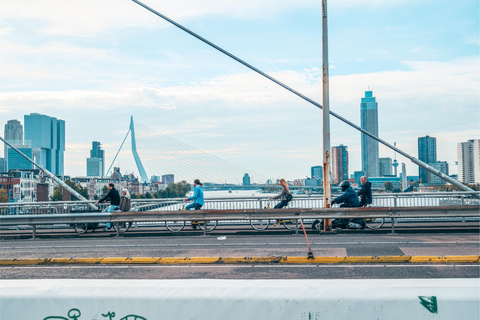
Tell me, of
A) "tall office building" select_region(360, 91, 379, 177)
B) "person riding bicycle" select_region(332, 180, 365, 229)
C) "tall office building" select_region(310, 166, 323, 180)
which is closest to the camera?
"person riding bicycle" select_region(332, 180, 365, 229)

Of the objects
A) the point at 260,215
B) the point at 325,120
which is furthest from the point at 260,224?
the point at 325,120

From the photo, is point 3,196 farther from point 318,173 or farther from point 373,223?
point 373,223

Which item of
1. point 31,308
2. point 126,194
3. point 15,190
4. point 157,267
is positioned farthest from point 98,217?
point 15,190

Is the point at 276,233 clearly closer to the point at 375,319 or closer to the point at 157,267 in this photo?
the point at 157,267

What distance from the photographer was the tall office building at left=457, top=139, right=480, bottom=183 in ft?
312

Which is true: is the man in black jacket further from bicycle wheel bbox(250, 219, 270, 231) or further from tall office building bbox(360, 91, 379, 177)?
tall office building bbox(360, 91, 379, 177)

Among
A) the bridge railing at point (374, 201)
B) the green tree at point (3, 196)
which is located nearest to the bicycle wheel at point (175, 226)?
the bridge railing at point (374, 201)

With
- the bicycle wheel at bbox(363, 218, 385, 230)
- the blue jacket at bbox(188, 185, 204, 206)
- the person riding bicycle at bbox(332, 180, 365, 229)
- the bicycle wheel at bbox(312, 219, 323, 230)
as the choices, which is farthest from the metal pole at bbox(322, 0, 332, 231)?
the blue jacket at bbox(188, 185, 204, 206)

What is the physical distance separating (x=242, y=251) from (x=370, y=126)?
9210cm

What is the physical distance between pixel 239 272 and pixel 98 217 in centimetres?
798

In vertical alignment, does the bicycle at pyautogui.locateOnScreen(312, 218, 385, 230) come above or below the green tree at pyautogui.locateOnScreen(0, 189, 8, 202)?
above

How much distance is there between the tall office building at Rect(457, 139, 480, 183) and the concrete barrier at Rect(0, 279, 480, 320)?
96125 millimetres

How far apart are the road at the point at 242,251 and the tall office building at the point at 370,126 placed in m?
63.5

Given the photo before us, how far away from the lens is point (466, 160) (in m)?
103
